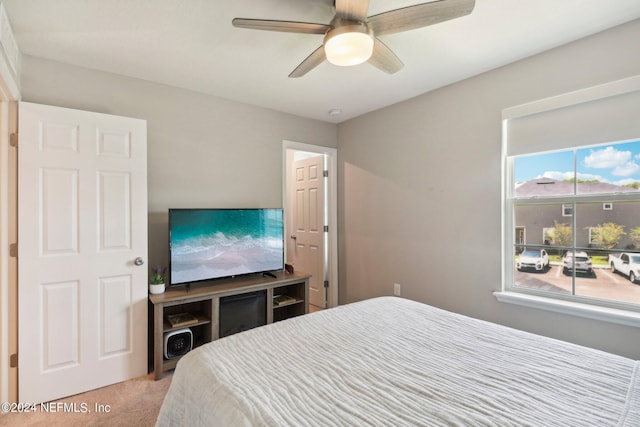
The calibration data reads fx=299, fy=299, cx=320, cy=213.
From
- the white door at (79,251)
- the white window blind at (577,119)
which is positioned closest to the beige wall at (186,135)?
the white door at (79,251)

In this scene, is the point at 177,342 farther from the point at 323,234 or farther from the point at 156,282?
the point at 323,234

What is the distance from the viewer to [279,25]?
4.95ft

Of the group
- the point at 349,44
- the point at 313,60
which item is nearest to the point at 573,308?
the point at 349,44

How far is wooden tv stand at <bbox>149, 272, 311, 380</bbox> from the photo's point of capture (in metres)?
2.36

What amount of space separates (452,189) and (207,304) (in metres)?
2.46

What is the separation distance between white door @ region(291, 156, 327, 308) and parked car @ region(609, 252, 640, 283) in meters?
2.79

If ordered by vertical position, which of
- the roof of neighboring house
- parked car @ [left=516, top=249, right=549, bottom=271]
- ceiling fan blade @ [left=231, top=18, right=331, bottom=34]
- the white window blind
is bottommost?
parked car @ [left=516, top=249, right=549, bottom=271]

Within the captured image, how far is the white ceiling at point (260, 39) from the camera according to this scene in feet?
5.69

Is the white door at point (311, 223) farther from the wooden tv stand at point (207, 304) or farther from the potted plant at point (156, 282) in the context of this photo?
the potted plant at point (156, 282)

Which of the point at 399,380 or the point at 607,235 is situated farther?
the point at 607,235

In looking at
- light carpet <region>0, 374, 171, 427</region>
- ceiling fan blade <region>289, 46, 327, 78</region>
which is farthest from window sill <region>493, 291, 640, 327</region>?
light carpet <region>0, 374, 171, 427</region>

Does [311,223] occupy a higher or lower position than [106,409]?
higher

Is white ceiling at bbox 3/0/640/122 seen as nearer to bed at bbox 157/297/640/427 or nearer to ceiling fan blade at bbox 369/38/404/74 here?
ceiling fan blade at bbox 369/38/404/74

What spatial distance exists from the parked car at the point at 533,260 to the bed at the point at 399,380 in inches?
43.4
